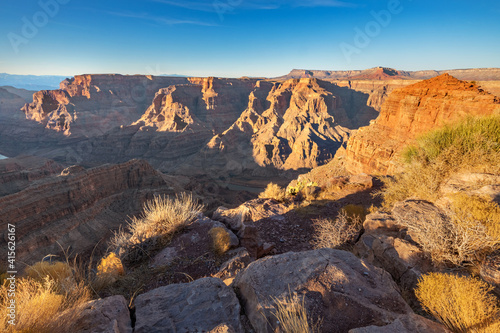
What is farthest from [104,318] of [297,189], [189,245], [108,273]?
[297,189]

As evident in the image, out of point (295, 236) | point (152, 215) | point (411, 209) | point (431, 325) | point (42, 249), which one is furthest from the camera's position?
point (42, 249)

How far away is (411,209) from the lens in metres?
5.04

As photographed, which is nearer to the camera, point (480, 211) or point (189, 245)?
point (480, 211)

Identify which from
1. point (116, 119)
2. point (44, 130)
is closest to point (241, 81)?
point (116, 119)

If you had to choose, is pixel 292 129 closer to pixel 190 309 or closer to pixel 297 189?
pixel 297 189

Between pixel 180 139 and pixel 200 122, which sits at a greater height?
pixel 200 122

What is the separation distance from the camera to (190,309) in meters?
2.71

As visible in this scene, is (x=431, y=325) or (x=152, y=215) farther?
(x=152, y=215)

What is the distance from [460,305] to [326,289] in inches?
50.9

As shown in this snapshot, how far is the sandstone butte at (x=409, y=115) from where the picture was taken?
1861 cm

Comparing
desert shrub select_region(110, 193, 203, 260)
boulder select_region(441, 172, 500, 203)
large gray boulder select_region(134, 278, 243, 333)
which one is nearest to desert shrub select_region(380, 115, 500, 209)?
boulder select_region(441, 172, 500, 203)

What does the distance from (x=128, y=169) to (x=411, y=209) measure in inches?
1368

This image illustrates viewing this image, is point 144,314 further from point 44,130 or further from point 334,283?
point 44,130

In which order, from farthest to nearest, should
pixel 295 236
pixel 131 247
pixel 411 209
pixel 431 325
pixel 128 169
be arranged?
pixel 128 169 < pixel 295 236 < pixel 131 247 < pixel 411 209 < pixel 431 325
